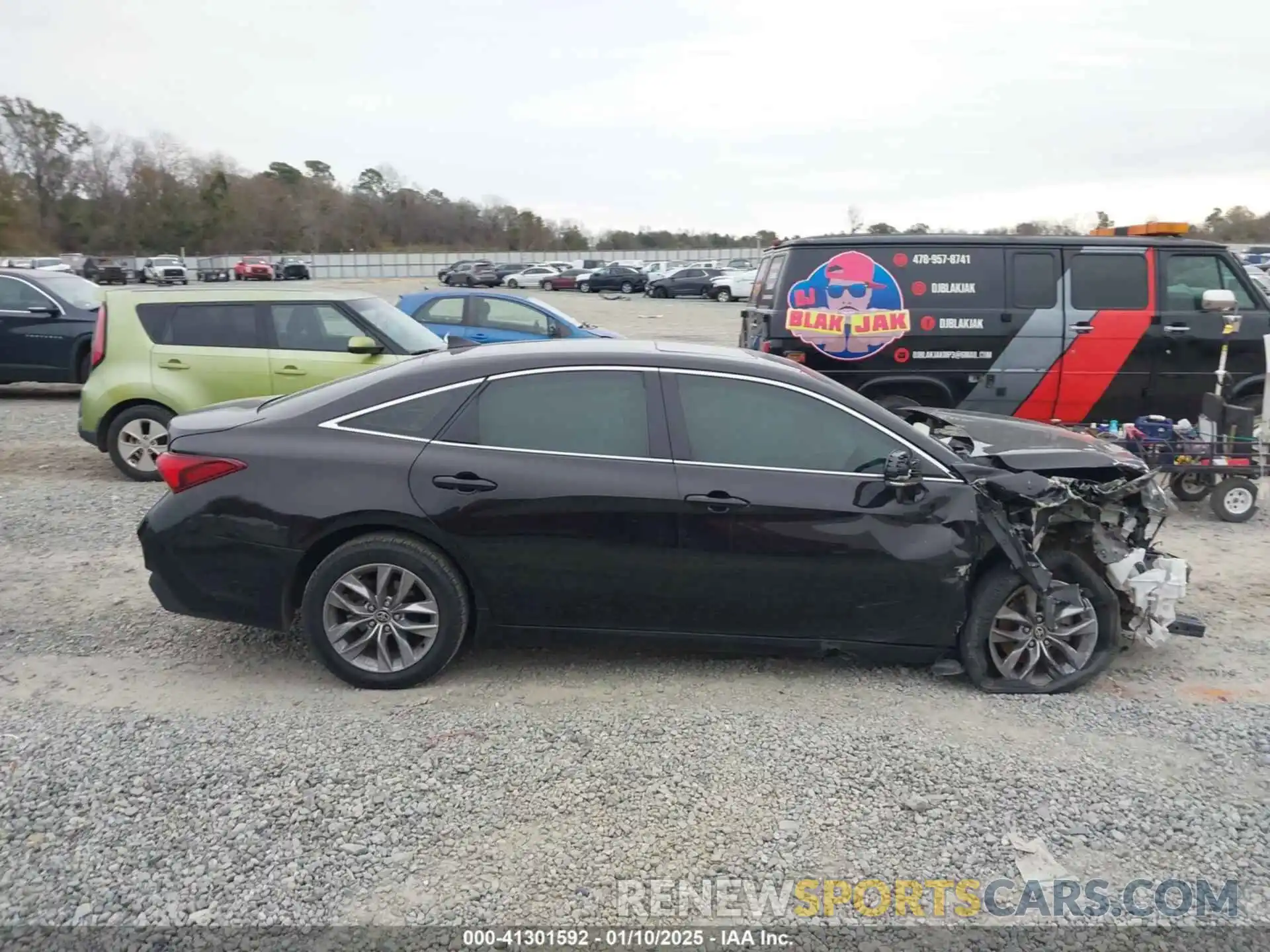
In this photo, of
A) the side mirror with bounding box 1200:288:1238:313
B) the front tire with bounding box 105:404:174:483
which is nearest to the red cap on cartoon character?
the side mirror with bounding box 1200:288:1238:313

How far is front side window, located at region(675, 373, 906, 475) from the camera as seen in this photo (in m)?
4.53

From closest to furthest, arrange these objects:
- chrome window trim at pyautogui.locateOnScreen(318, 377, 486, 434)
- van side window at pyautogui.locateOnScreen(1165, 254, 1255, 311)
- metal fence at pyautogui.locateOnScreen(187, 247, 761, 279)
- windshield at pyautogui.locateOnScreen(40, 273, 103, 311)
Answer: chrome window trim at pyautogui.locateOnScreen(318, 377, 486, 434) < van side window at pyautogui.locateOnScreen(1165, 254, 1255, 311) < windshield at pyautogui.locateOnScreen(40, 273, 103, 311) < metal fence at pyautogui.locateOnScreen(187, 247, 761, 279)

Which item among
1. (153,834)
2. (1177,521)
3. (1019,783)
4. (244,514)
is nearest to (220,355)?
(244,514)

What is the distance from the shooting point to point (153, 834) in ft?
Answer: 10.9

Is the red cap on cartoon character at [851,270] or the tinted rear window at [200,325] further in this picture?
the tinted rear window at [200,325]

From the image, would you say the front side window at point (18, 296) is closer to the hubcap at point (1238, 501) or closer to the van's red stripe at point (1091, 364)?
the van's red stripe at point (1091, 364)

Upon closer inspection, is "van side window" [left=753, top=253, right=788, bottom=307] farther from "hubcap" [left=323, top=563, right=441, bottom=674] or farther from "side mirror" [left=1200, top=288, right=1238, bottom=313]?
"hubcap" [left=323, top=563, right=441, bottom=674]

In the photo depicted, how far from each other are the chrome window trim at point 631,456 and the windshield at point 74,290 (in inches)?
379

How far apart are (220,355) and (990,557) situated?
22.4 feet

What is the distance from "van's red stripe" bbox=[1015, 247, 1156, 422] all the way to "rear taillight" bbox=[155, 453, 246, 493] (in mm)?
6805

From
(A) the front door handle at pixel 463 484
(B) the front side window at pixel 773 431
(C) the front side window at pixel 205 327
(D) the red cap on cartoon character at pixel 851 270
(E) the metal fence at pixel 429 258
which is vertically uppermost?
(E) the metal fence at pixel 429 258

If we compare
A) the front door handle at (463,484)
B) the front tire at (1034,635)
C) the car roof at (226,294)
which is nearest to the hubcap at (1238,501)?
the front tire at (1034,635)

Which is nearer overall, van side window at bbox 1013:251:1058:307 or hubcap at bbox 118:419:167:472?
hubcap at bbox 118:419:167:472

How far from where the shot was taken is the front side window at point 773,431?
4531 mm
